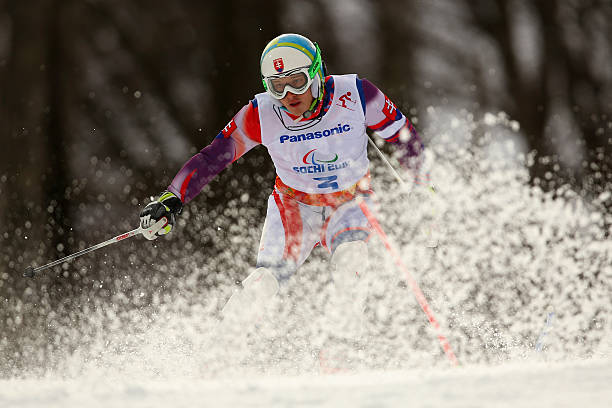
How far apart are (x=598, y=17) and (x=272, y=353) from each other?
620 centimetres

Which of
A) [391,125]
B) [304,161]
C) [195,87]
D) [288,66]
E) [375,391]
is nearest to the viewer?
[375,391]

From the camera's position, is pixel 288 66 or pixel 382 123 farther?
pixel 382 123

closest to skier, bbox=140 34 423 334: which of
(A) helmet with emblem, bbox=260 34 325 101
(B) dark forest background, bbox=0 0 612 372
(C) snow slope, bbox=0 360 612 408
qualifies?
(A) helmet with emblem, bbox=260 34 325 101

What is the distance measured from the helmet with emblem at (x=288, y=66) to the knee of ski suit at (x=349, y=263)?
Answer: 0.74 m

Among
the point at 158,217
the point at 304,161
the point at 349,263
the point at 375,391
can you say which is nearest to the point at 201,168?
the point at 158,217

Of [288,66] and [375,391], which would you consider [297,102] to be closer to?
[288,66]

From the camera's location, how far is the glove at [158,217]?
3.18 metres

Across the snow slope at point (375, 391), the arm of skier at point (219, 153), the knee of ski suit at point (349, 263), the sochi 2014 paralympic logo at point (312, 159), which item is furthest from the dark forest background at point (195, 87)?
the snow slope at point (375, 391)

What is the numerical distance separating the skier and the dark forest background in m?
5.10

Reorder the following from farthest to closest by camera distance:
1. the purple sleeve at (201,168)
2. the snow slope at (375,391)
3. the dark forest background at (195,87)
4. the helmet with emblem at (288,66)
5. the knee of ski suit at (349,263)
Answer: the dark forest background at (195,87), the purple sleeve at (201,168), the knee of ski suit at (349,263), the helmet with emblem at (288,66), the snow slope at (375,391)

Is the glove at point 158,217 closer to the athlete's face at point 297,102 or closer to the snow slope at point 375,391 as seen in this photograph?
the athlete's face at point 297,102

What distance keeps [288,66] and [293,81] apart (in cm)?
7

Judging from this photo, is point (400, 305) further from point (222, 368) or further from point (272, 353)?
point (222, 368)

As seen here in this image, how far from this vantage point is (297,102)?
320cm
